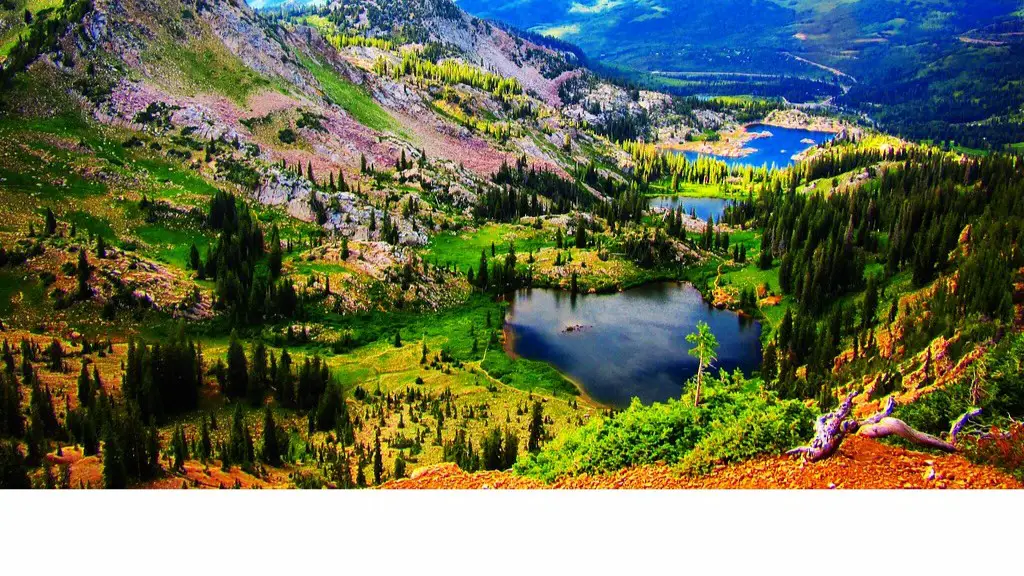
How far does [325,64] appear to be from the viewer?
335 ft

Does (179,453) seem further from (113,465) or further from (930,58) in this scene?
(930,58)

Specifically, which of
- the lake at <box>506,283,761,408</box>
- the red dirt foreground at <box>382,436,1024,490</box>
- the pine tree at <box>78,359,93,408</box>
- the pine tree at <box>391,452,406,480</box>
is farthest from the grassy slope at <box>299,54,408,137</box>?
the red dirt foreground at <box>382,436,1024,490</box>

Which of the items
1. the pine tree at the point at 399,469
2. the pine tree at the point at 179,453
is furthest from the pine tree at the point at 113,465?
the pine tree at the point at 399,469

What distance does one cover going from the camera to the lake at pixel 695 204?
106431 millimetres

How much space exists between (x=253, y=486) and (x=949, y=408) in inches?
653

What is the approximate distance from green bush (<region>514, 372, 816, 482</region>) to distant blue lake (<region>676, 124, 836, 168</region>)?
13828 cm

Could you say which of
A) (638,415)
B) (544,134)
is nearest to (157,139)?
(638,415)

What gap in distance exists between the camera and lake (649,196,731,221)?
106431 millimetres

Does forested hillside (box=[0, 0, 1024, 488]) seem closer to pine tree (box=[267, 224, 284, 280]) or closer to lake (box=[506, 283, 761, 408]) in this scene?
pine tree (box=[267, 224, 284, 280])

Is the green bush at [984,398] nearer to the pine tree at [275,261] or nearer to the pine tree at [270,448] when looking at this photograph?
the pine tree at [270,448]

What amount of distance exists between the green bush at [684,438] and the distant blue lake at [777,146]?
138 meters

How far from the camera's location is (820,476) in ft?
46.7

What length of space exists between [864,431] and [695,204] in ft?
337

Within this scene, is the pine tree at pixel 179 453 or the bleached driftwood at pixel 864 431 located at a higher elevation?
the bleached driftwood at pixel 864 431
